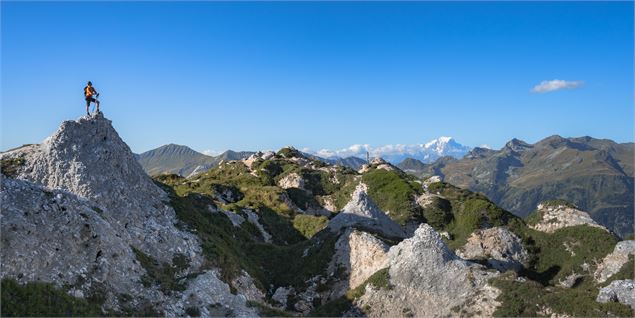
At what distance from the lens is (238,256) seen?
170ft

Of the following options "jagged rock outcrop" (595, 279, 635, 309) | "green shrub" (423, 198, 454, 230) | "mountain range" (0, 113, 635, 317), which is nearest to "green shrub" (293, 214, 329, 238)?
"mountain range" (0, 113, 635, 317)

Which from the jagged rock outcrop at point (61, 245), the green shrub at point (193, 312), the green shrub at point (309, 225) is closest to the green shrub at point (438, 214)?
the green shrub at point (309, 225)

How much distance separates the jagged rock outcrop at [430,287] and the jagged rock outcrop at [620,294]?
9.51m

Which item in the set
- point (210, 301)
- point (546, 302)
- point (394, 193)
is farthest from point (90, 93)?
point (394, 193)

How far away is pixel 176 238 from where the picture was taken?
43.7 metres

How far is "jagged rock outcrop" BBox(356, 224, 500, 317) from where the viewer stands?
41.8 meters

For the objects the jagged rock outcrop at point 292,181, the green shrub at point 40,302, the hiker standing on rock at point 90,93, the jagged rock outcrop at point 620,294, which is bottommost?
the jagged rock outcrop at point 620,294

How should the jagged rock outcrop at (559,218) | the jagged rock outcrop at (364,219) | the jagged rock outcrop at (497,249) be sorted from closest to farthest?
the jagged rock outcrop at (364,219)
the jagged rock outcrop at (497,249)
the jagged rock outcrop at (559,218)

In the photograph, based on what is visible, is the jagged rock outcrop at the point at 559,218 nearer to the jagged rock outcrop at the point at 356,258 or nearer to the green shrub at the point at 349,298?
the jagged rock outcrop at the point at 356,258

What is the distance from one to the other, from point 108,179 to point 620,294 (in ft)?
161

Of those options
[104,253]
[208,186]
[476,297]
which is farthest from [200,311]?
[208,186]

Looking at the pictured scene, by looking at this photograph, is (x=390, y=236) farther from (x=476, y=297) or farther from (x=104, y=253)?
(x=104, y=253)

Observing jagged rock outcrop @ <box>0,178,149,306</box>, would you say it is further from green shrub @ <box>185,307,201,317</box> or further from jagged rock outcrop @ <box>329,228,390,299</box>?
jagged rock outcrop @ <box>329,228,390,299</box>

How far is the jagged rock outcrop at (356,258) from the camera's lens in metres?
49.3
